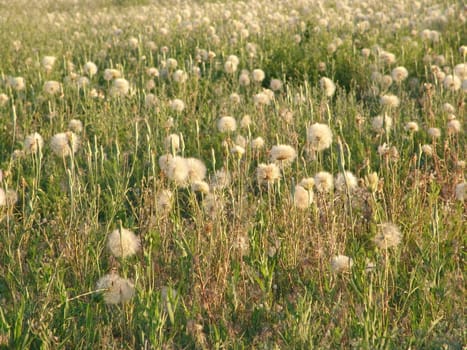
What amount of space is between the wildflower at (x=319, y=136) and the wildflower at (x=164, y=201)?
2.42 ft

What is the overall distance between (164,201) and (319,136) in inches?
31.6

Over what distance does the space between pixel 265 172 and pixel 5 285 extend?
3.82ft

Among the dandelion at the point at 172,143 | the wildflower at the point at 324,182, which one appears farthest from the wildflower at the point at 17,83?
the wildflower at the point at 324,182

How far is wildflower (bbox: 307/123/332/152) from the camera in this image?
3129 millimetres

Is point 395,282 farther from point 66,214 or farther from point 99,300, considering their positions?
point 66,214

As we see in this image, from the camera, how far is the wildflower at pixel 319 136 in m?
3.13

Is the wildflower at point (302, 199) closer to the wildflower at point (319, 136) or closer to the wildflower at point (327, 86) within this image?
the wildflower at point (319, 136)

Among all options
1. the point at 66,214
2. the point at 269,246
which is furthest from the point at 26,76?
the point at 269,246

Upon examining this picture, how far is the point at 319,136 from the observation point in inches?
123

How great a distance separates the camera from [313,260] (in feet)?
8.87

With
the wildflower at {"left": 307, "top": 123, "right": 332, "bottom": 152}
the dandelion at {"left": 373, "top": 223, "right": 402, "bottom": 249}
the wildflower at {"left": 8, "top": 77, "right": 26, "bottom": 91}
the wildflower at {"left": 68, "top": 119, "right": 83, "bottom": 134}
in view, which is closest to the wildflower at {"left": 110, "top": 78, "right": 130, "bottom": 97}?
the wildflower at {"left": 68, "top": 119, "right": 83, "bottom": 134}

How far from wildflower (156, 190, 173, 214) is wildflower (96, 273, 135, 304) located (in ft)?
1.46

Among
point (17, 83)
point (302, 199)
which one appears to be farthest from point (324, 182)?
point (17, 83)

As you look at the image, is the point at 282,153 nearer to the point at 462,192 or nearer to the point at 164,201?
the point at 164,201
